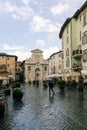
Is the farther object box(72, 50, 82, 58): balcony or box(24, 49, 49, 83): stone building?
box(24, 49, 49, 83): stone building

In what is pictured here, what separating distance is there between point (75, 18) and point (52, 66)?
227ft

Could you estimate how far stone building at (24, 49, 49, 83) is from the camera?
124 meters

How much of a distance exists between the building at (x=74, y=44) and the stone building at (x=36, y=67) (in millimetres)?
51653

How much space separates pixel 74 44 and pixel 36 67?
6093 centimetres

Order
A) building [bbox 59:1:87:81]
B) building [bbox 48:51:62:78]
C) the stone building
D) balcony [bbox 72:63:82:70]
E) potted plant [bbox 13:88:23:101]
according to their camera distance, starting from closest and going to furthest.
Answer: potted plant [bbox 13:88:23:101], building [bbox 59:1:87:81], balcony [bbox 72:63:82:70], building [bbox 48:51:62:78], the stone building

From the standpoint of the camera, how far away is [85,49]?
174 ft

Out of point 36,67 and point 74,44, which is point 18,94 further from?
point 36,67

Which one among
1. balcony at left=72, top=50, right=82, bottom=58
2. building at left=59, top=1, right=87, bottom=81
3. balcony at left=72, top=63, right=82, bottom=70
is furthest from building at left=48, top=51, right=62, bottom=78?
balcony at left=72, top=63, right=82, bottom=70

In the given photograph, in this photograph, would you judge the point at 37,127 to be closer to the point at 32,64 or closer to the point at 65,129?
the point at 65,129

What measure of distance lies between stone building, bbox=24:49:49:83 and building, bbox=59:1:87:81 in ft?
169

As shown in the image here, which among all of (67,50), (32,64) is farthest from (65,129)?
(32,64)

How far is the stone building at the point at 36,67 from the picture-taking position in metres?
124

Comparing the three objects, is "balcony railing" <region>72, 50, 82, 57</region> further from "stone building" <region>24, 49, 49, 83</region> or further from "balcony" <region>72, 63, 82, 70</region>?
"stone building" <region>24, 49, 49, 83</region>

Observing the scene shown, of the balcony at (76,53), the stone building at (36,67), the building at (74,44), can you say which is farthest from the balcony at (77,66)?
the stone building at (36,67)
